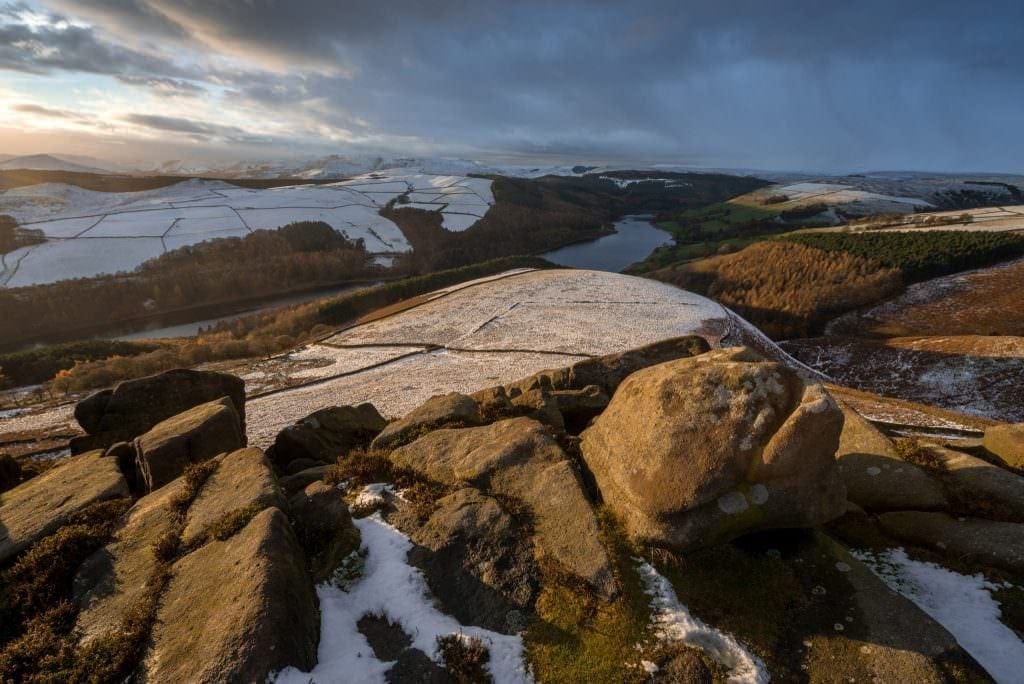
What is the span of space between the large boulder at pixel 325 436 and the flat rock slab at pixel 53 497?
392 cm

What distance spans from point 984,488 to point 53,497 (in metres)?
22.2

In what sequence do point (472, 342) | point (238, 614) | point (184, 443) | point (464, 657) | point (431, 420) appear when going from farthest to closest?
1. point (472, 342)
2. point (431, 420)
3. point (184, 443)
4. point (464, 657)
5. point (238, 614)

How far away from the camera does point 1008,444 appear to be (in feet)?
43.2

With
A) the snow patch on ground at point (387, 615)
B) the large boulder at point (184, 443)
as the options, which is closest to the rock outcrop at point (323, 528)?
the snow patch on ground at point (387, 615)

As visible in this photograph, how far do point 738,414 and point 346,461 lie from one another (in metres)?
9.32

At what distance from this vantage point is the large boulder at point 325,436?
1432 cm

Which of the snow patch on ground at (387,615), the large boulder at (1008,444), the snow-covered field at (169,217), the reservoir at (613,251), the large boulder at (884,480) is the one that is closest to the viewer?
the snow patch on ground at (387,615)

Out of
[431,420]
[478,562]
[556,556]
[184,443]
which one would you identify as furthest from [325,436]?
[556,556]

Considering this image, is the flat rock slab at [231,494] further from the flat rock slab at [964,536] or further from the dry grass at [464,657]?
the flat rock slab at [964,536]

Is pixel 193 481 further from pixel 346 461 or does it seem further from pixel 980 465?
pixel 980 465

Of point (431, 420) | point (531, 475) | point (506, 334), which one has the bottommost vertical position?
point (506, 334)

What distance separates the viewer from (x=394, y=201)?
159m

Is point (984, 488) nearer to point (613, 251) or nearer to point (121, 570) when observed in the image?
point (121, 570)

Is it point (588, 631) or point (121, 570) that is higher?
point (121, 570)
